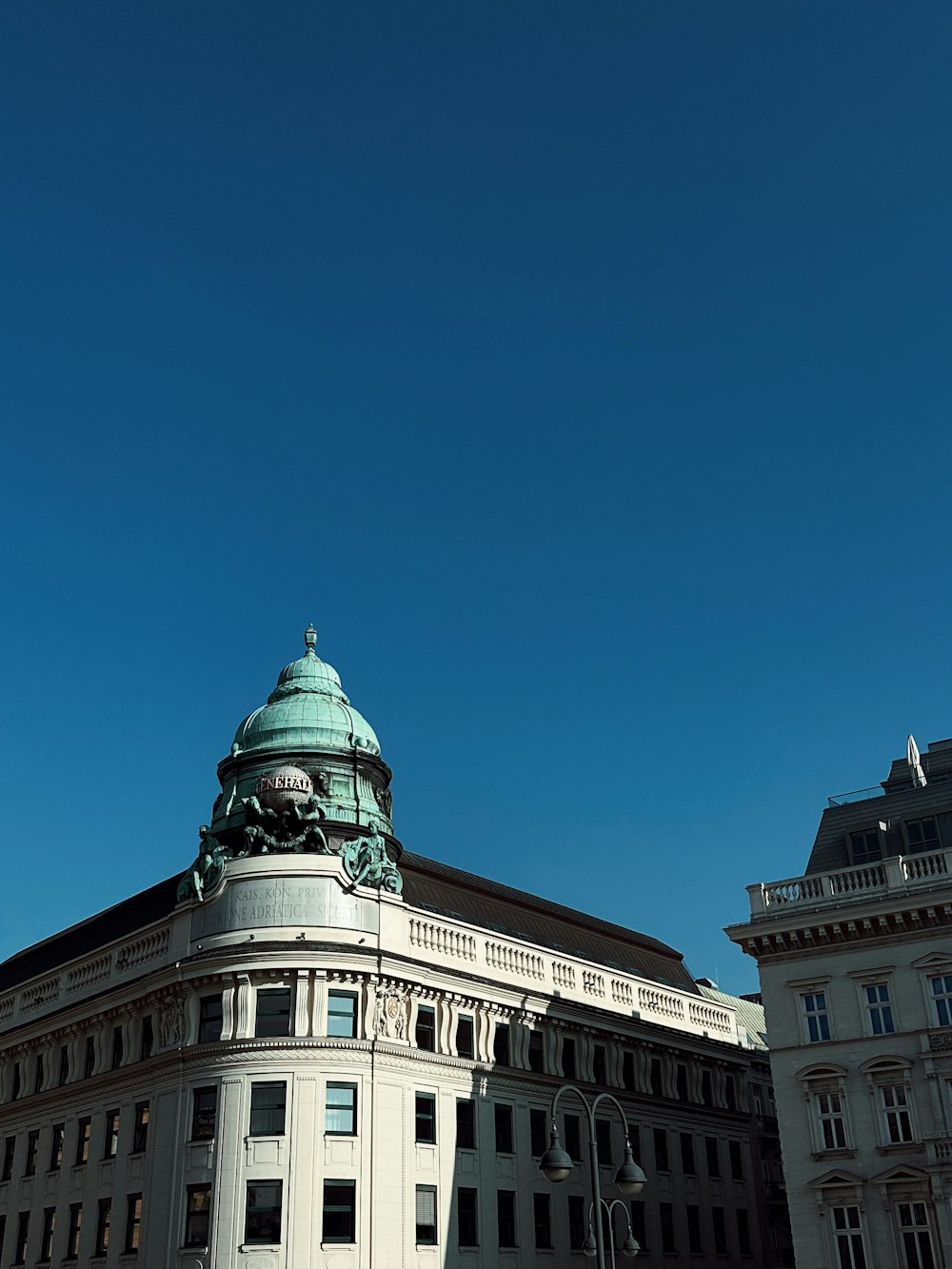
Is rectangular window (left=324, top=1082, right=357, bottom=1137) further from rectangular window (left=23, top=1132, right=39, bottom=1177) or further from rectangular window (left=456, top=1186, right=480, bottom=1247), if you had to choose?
rectangular window (left=23, top=1132, right=39, bottom=1177)

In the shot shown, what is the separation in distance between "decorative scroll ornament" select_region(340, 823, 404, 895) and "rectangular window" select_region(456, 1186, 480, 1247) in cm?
1335

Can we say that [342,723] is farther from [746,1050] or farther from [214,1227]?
[746,1050]

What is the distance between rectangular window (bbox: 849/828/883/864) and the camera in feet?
188

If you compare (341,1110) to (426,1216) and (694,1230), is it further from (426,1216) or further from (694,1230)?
(694,1230)

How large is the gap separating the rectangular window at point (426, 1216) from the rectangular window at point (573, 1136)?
9669 millimetres

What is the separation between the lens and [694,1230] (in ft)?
226

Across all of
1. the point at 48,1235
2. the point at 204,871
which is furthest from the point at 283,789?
the point at 48,1235

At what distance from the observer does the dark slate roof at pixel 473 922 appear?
67562 millimetres

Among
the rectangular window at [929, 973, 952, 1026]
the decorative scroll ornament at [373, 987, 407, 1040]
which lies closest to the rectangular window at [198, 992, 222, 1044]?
the decorative scroll ornament at [373, 987, 407, 1040]

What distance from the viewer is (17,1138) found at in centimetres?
6688

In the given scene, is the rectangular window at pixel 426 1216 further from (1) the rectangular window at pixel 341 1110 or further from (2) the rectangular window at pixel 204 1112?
(2) the rectangular window at pixel 204 1112

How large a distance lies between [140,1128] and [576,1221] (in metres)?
20.9

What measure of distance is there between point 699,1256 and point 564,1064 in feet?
43.0

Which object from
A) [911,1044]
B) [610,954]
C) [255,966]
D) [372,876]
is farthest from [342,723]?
[911,1044]
